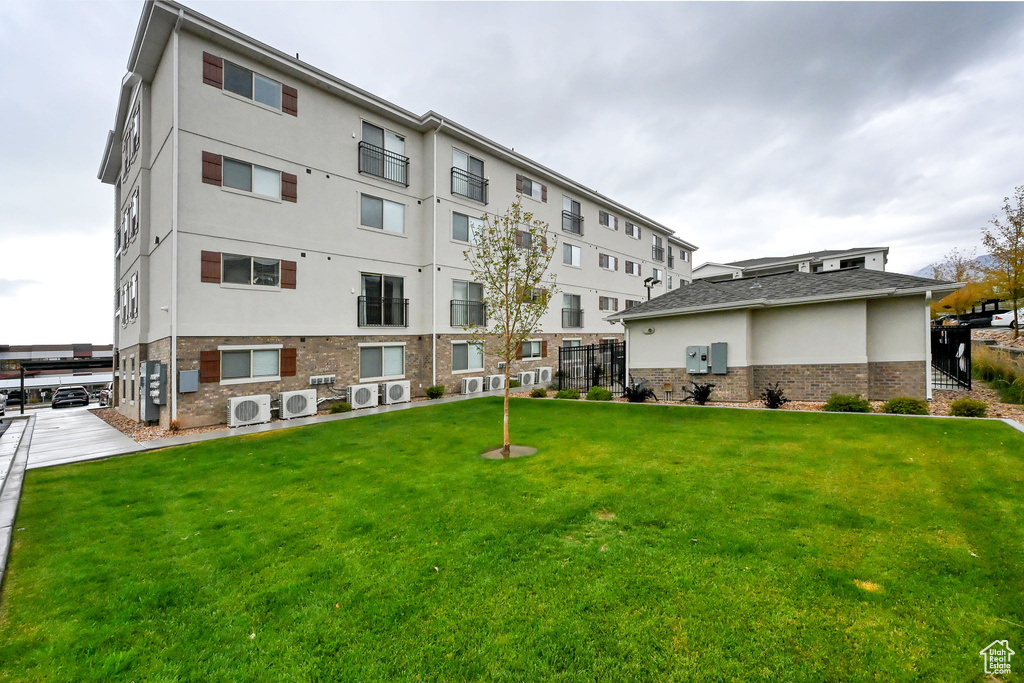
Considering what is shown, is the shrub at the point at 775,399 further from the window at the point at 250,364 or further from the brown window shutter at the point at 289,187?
the brown window shutter at the point at 289,187

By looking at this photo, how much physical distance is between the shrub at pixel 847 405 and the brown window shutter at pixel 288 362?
1580cm

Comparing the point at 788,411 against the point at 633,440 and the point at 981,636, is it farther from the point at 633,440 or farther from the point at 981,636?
the point at 981,636

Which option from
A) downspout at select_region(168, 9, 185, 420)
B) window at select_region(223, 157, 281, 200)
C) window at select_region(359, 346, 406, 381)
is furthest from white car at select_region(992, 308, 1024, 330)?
downspout at select_region(168, 9, 185, 420)

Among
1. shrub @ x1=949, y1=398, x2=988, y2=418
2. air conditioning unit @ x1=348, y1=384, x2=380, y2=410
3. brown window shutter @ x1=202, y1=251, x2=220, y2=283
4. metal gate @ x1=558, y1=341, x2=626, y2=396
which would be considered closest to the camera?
shrub @ x1=949, y1=398, x2=988, y2=418

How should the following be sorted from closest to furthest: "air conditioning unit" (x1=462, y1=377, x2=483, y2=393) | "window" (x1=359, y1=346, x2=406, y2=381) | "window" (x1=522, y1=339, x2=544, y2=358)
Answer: "window" (x1=359, y1=346, x2=406, y2=381)
"air conditioning unit" (x1=462, y1=377, x2=483, y2=393)
"window" (x1=522, y1=339, x2=544, y2=358)

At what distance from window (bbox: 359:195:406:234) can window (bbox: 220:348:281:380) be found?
237 inches

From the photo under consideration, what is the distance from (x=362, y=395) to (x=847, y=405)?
14.3 metres

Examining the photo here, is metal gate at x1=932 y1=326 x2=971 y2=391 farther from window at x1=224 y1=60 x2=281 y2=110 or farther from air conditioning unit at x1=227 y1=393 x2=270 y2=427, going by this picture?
window at x1=224 y1=60 x2=281 y2=110

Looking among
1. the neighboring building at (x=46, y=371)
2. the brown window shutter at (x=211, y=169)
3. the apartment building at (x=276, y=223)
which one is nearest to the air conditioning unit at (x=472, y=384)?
the apartment building at (x=276, y=223)

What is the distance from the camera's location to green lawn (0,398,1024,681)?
101 inches

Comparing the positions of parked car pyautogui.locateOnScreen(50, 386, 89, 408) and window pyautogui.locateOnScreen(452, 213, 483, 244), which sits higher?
window pyautogui.locateOnScreen(452, 213, 483, 244)

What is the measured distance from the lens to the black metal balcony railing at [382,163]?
15719 mm

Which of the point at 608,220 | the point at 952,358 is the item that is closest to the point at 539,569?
the point at 952,358

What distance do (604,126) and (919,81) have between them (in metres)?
12.7
